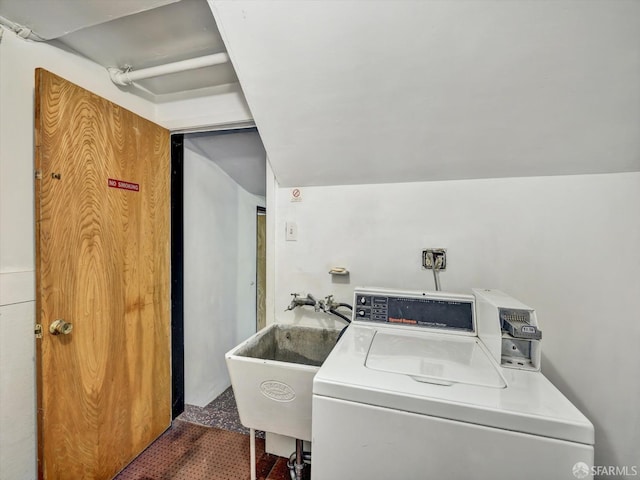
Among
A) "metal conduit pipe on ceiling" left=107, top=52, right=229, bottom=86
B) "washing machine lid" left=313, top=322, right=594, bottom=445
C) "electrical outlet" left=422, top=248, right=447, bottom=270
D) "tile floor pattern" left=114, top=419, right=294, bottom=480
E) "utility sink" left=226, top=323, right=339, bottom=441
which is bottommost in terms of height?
"tile floor pattern" left=114, top=419, right=294, bottom=480

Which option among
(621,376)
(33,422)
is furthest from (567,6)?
(33,422)

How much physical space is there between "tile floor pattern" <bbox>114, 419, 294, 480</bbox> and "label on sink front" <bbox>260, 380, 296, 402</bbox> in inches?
29.6

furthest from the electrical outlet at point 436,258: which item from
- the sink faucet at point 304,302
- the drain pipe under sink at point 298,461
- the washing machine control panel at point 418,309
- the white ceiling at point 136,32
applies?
the white ceiling at point 136,32

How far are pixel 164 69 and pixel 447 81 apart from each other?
1527mm

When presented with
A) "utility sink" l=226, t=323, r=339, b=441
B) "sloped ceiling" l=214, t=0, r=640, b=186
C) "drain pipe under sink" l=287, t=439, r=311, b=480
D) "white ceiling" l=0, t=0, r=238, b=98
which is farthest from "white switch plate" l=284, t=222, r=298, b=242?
"drain pipe under sink" l=287, t=439, r=311, b=480

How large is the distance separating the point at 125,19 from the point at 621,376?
9.66 feet

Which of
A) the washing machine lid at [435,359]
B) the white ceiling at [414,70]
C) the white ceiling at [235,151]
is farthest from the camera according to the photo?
the white ceiling at [235,151]

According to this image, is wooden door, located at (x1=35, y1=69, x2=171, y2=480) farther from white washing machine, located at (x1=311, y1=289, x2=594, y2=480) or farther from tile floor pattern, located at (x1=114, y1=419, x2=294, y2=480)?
white washing machine, located at (x1=311, y1=289, x2=594, y2=480)

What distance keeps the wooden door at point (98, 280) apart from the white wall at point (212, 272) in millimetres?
269

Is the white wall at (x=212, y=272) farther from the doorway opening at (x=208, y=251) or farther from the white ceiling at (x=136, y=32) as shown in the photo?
the white ceiling at (x=136, y=32)

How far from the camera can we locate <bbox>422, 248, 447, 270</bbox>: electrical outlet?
58.8 inches

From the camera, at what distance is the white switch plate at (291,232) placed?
69.4 inches

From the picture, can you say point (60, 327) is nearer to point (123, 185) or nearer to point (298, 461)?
point (123, 185)

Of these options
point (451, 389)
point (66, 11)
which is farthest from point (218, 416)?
point (66, 11)
